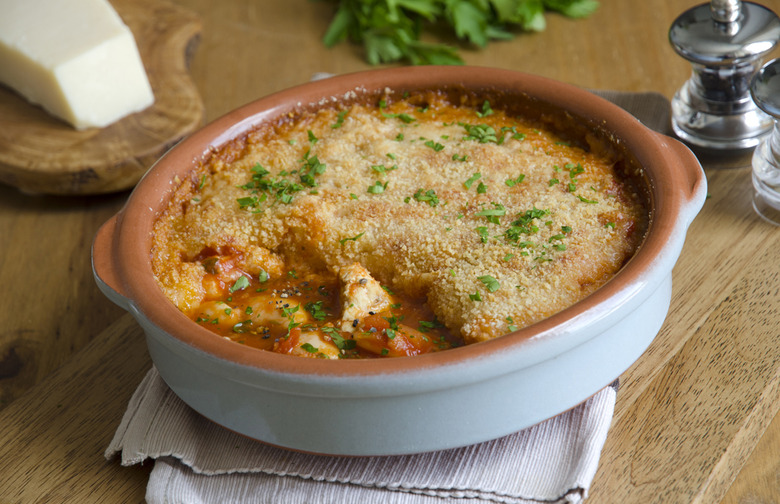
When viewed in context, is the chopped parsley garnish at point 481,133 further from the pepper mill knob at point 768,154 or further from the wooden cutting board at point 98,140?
the wooden cutting board at point 98,140

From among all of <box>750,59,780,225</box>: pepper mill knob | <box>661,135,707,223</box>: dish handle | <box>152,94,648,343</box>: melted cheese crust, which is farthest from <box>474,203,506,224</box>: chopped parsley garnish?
<box>750,59,780,225</box>: pepper mill knob

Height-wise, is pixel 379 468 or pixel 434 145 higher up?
pixel 434 145

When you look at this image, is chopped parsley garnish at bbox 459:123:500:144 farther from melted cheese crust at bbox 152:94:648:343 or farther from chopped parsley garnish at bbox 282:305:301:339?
chopped parsley garnish at bbox 282:305:301:339

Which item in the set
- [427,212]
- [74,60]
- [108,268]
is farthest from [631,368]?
[74,60]

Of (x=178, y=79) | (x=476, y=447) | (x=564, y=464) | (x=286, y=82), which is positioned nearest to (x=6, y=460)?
(x=476, y=447)

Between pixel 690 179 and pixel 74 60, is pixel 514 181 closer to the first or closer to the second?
pixel 690 179

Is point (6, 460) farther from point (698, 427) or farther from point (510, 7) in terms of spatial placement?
point (510, 7)

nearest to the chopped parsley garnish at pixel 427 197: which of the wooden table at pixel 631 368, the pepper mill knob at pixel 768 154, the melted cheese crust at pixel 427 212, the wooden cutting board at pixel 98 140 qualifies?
the melted cheese crust at pixel 427 212
